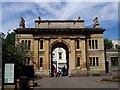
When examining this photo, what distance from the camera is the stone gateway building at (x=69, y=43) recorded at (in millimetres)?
48281

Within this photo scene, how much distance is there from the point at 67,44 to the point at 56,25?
4416 millimetres

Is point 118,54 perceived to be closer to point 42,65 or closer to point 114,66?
point 114,66

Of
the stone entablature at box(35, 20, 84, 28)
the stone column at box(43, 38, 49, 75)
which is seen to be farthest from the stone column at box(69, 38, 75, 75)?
the stone column at box(43, 38, 49, 75)

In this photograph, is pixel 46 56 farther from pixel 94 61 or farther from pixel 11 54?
pixel 11 54

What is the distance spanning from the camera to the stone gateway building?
48281 millimetres

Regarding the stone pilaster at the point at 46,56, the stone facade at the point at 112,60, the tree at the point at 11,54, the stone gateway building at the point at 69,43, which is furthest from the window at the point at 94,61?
Answer: the tree at the point at 11,54

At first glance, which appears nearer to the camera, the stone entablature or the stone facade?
the stone entablature

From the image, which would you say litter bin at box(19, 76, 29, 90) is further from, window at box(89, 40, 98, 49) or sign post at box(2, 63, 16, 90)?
window at box(89, 40, 98, 49)

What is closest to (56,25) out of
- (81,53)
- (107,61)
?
(81,53)

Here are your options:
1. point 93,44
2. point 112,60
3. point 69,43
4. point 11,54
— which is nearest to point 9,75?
point 11,54

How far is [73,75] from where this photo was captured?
47.4 metres

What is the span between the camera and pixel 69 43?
48.8 m

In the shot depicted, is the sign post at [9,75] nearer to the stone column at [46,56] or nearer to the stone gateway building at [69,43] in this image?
the stone column at [46,56]

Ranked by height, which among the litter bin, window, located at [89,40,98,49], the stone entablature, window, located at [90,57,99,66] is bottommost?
the litter bin
